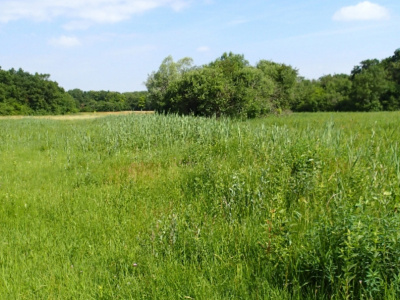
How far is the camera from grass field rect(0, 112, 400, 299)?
85.5 inches

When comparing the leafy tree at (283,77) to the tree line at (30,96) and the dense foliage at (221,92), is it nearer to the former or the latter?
the dense foliage at (221,92)

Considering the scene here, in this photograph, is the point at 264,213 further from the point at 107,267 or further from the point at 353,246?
the point at 107,267

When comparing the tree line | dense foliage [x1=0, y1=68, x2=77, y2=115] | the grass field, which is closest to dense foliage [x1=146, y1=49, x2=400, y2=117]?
the grass field

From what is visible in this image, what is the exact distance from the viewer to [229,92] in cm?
2219

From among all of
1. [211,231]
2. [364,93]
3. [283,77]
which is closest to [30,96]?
[283,77]

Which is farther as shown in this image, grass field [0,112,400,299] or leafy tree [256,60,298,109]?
leafy tree [256,60,298,109]

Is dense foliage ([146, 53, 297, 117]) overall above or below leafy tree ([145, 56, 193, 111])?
below

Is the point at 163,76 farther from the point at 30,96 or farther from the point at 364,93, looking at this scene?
the point at 30,96

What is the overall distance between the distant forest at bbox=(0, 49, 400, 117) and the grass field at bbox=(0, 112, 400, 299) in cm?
1462

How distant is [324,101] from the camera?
69.3 meters

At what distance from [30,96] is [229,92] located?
85.6 metres

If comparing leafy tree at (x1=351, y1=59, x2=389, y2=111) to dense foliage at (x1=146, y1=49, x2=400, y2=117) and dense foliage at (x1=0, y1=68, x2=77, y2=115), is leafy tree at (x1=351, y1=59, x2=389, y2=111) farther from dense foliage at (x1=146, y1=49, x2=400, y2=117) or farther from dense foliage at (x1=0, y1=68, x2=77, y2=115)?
dense foliage at (x1=0, y1=68, x2=77, y2=115)

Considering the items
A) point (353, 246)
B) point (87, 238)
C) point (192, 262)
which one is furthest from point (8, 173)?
point (353, 246)

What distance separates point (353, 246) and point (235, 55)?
37149 millimetres
